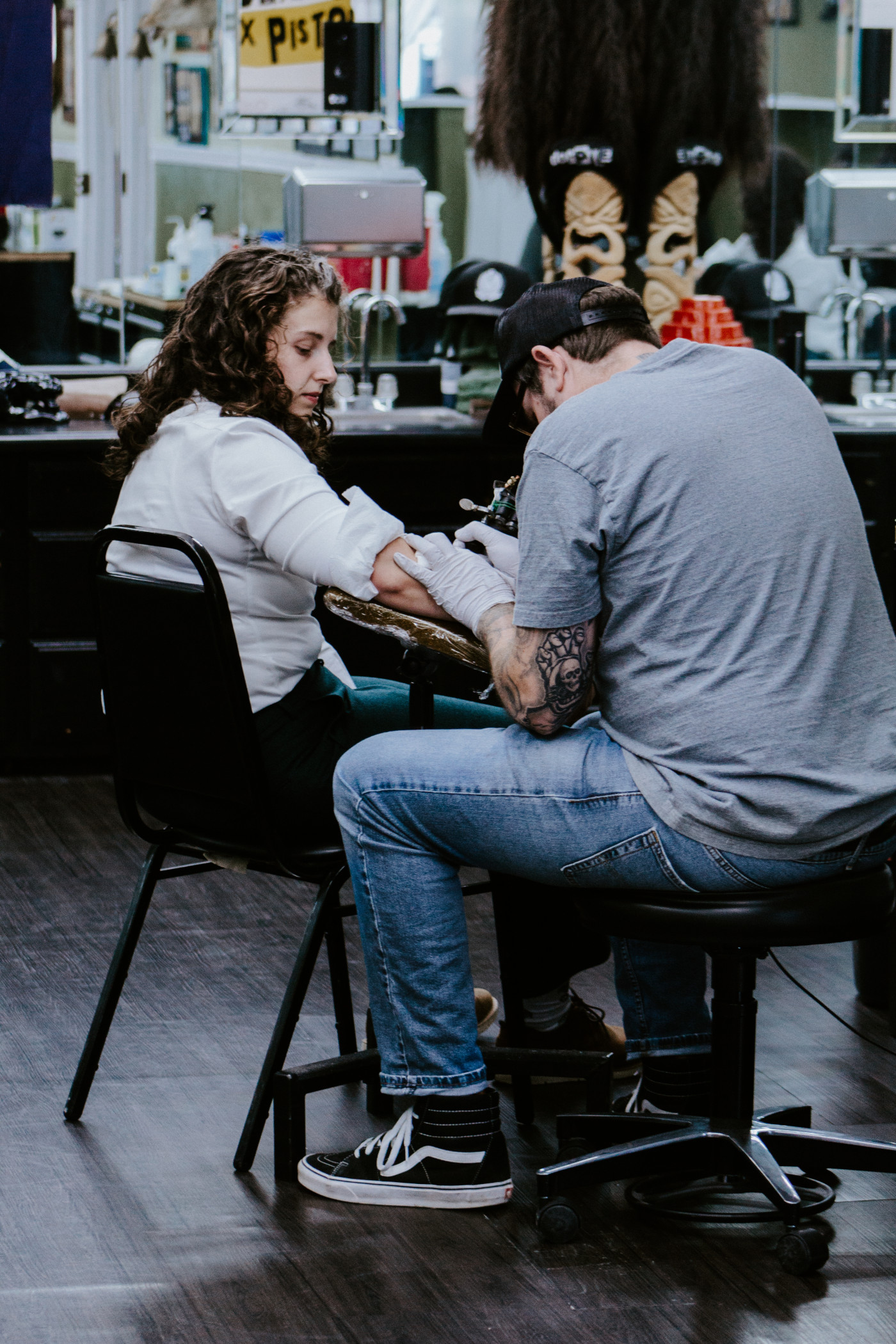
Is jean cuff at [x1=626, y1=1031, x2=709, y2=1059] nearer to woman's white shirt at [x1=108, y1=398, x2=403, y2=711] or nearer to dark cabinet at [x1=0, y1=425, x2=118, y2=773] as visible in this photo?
woman's white shirt at [x1=108, y1=398, x2=403, y2=711]

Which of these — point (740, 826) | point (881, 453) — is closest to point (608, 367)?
point (740, 826)

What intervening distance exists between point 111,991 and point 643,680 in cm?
89

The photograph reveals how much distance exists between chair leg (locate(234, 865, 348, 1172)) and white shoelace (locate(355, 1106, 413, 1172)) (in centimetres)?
15

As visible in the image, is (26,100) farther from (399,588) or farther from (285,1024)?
(285,1024)

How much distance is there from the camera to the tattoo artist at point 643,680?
174 cm

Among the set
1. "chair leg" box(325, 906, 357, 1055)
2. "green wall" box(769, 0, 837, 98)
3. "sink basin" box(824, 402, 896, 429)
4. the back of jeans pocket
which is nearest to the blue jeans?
the back of jeans pocket

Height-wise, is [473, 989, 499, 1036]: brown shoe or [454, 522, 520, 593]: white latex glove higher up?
[454, 522, 520, 593]: white latex glove

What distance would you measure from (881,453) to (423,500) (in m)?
1.16

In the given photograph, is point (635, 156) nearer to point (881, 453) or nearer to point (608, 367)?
point (881, 453)

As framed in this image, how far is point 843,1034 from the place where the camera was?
101 inches

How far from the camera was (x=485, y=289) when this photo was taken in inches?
177

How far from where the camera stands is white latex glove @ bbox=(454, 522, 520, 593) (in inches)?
80.4

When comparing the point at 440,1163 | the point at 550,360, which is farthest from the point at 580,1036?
the point at 550,360

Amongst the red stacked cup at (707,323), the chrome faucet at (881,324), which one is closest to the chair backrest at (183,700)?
the red stacked cup at (707,323)
